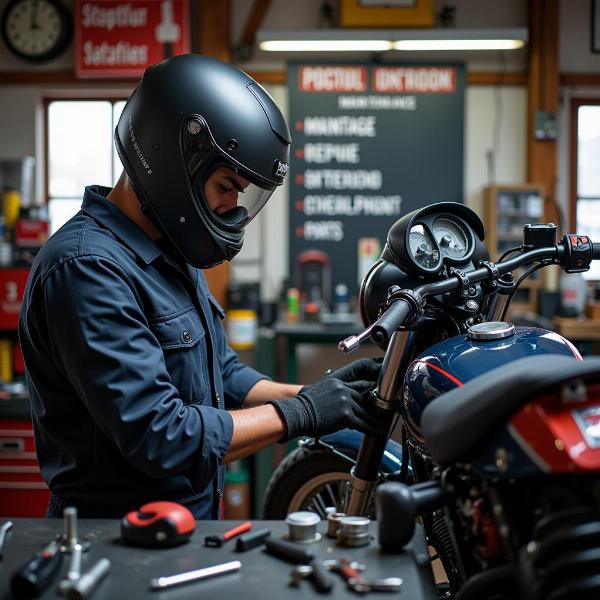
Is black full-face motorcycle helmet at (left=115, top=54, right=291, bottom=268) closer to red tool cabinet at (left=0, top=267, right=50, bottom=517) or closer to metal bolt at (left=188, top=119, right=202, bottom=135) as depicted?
metal bolt at (left=188, top=119, right=202, bottom=135)

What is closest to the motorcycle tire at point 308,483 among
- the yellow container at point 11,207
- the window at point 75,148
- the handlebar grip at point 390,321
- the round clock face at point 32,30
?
the handlebar grip at point 390,321

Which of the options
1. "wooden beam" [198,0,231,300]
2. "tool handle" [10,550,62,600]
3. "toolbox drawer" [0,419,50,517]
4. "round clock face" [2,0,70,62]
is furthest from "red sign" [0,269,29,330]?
"tool handle" [10,550,62,600]

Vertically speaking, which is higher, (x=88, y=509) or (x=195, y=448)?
(x=195, y=448)

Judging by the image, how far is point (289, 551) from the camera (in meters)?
1.08

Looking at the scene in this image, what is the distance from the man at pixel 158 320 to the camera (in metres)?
Result: 1.35

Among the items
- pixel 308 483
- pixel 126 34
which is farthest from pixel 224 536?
pixel 126 34

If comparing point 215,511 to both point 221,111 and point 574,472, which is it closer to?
Answer: point 221,111

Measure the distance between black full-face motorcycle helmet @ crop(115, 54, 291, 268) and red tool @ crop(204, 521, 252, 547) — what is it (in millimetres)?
598

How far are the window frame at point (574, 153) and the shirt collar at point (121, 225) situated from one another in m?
4.20

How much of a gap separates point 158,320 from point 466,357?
57cm

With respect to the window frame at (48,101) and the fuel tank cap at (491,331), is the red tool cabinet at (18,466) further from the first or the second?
the fuel tank cap at (491,331)

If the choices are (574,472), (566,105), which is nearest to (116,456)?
(574,472)

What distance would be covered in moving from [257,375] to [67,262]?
701mm

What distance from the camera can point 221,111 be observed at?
1.57 m
